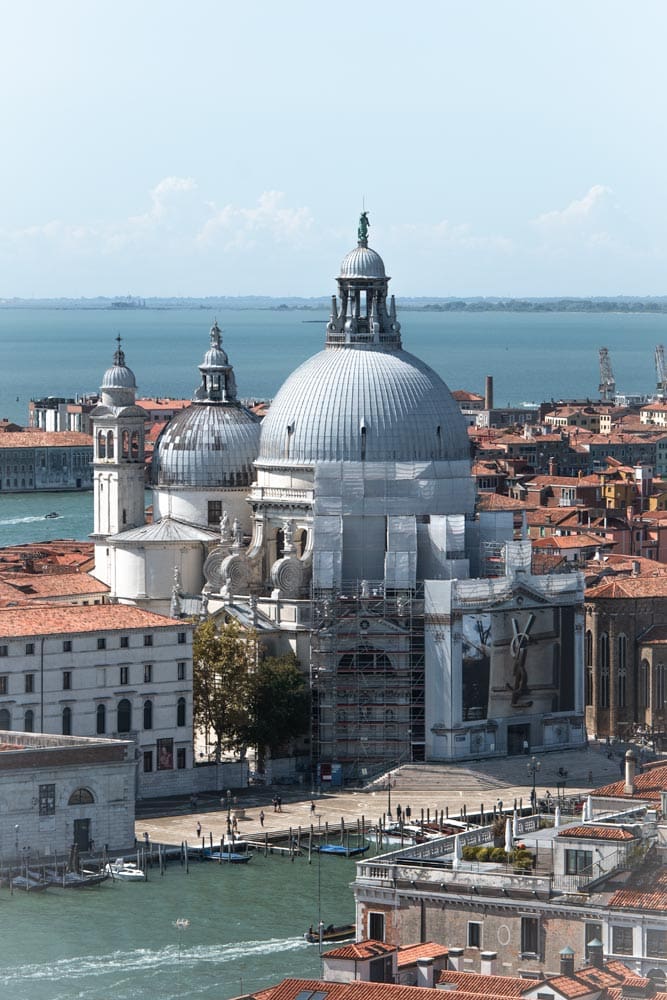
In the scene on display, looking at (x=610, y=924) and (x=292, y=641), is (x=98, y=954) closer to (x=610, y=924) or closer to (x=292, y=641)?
(x=610, y=924)

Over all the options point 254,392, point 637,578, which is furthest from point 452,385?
point 637,578

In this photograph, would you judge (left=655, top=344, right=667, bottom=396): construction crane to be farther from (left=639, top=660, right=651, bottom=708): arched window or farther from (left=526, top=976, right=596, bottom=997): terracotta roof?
(left=526, top=976, right=596, bottom=997): terracotta roof

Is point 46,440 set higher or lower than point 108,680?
lower

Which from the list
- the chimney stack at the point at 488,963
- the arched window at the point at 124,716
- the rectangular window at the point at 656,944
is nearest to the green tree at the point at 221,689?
the arched window at the point at 124,716

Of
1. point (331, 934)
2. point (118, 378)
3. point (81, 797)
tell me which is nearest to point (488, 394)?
point (118, 378)

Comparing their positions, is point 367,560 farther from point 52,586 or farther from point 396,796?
point 52,586

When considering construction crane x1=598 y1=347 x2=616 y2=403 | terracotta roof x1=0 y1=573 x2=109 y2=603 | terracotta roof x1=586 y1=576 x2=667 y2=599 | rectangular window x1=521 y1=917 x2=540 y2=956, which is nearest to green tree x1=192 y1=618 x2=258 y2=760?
terracotta roof x1=0 y1=573 x2=109 y2=603

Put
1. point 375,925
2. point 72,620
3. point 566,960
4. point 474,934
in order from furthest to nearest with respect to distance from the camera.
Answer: point 72,620 → point 375,925 → point 474,934 → point 566,960

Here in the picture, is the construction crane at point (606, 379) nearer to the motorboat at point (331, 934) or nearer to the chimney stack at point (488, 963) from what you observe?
the motorboat at point (331, 934)
